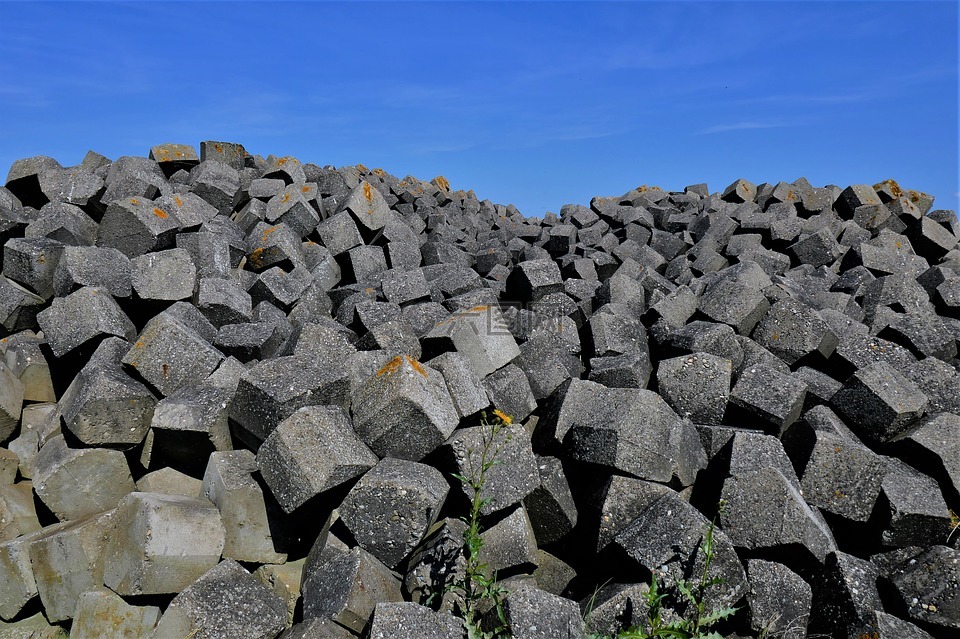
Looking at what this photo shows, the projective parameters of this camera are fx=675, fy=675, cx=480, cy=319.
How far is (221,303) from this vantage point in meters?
5.62

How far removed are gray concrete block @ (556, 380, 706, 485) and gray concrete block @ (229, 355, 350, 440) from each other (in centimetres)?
143

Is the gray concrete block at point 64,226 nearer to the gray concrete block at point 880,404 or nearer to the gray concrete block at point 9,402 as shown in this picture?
the gray concrete block at point 9,402

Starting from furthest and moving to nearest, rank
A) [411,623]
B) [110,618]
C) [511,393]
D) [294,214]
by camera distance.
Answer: [294,214], [511,393], [110,618], [411,623]

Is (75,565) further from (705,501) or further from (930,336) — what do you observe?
(930,336)

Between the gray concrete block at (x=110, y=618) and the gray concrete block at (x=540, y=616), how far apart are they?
6.22ft

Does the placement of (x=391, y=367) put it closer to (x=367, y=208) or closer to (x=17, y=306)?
(x=17, y=306)

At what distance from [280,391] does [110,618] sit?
4.72 ft

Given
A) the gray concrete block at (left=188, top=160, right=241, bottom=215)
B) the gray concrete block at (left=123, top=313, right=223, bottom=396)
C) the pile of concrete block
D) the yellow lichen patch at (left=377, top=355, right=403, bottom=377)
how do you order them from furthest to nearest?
the gray concrete block at (left=188, top=160, right=241, bottom=215)
the gray concrete block at (left=123, top=313, right=223, bottom=396)
the yellow lichen patch at (left=377, top=355, right=403, bottom=377)
the pile of concrete block

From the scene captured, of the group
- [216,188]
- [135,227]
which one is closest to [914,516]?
[135,227]

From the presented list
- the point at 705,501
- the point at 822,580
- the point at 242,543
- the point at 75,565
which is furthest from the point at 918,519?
the point at 75,565

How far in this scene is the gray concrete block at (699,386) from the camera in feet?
14.9

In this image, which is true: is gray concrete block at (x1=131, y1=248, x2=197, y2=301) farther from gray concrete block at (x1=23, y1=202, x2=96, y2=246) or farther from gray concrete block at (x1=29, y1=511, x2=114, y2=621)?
gray concrete block at (x1=29, y1=511, x2=114, y2=621)

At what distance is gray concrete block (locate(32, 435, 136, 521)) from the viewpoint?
4.36m

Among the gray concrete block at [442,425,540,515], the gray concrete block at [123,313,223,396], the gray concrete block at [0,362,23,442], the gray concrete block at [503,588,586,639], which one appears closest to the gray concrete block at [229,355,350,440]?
the gray concrete block at [123,313,223,396]
